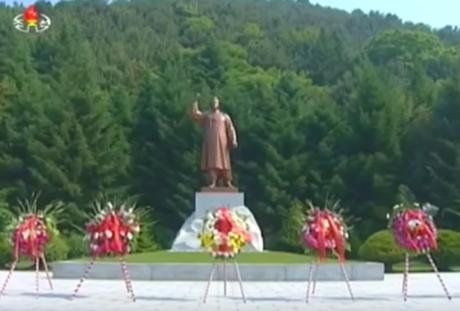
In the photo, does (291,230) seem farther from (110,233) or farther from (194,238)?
(110,233)

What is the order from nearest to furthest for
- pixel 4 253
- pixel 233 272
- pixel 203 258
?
pixel 233 272 → pixel 203 258 → pixel 4 253

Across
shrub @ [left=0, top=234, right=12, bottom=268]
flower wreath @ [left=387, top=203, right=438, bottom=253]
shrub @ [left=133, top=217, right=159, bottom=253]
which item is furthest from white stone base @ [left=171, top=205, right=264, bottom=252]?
flower wreath @ [left=387, top=203, right=438, bottom=253]

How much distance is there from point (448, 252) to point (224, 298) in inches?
525

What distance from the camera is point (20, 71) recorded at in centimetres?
4541

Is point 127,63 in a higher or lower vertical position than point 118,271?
higher

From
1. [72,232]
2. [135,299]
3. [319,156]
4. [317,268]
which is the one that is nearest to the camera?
[135,299]

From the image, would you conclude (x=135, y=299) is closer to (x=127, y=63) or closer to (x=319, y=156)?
(x=319, y=156)

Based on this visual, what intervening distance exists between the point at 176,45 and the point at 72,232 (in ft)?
127

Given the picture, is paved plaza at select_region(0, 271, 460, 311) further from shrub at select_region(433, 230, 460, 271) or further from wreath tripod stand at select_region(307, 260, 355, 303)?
shrub at select_region(433, 230, 460, 271)

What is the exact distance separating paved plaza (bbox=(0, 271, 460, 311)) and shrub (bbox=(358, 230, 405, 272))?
5713mm

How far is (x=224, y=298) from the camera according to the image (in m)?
16.0

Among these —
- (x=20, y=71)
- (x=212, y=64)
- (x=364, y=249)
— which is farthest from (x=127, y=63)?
(x=364, y=249)

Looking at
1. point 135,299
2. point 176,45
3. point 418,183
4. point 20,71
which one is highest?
point 176,45

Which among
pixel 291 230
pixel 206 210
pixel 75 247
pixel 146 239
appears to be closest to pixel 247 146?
pixel 291 230
